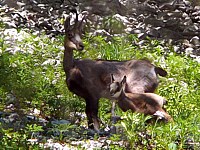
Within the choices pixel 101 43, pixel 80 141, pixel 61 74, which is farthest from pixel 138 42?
pixel 80 141

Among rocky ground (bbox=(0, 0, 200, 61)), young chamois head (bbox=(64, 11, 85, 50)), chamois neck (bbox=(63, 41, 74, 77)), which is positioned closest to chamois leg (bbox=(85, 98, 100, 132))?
chamois neck (bbox=(63, 41, 74, 77))

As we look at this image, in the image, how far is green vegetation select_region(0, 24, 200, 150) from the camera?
A: 681 centimetres

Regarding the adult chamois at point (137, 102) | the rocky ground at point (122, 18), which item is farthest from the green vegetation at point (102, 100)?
the rocky ground at point (122, 18)

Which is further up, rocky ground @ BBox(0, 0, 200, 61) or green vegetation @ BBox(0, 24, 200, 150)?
rocky ground @ BBox(0, 0, 200, 61)

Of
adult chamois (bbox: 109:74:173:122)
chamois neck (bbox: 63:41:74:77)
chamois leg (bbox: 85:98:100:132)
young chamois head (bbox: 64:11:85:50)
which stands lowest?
chamois leg (bbox: 85:98:100:132)

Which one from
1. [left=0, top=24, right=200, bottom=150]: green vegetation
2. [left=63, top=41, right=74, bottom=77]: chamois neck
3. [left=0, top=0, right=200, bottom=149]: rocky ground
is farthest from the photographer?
[left=0, top=0, right=200, bottom=149]: rocky ground

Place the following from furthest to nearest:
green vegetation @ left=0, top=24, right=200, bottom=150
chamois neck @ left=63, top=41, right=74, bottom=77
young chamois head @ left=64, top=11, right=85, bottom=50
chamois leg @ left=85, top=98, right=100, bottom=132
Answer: chamois neck @ left=63, top=41, right=74, bottom=77, young chamois head @ left=64, top=11, right=85, bottom=50, chamois leg @ left=85, top=98, right=100, bottom=132, green vegetation @ left=0, top=24, right=200, bottom=150

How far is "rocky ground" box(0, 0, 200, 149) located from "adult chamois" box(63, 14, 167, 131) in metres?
4.05

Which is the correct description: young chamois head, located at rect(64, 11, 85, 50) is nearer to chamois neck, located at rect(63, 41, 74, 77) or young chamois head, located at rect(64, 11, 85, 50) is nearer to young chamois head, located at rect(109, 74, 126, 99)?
chamois neck, located at rect(63, 41, 74, 77)

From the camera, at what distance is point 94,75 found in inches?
340

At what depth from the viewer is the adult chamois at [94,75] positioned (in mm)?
8477

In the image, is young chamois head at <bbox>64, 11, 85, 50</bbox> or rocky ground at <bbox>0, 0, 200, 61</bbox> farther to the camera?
rocky ground at <bbox>0, 0, 200, 61</bbox>

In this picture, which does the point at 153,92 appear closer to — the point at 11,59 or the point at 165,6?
the point at 11,59

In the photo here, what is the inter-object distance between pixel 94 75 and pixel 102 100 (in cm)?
71
